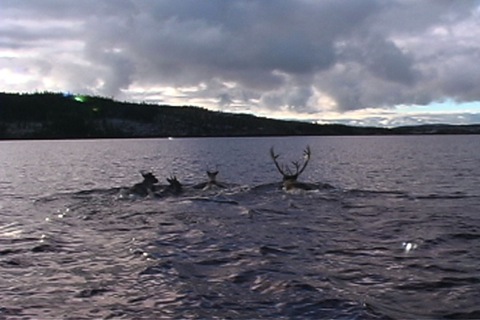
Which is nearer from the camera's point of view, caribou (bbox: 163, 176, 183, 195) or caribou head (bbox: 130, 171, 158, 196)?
caribou head (bbox: 130, 171, 158, 196)

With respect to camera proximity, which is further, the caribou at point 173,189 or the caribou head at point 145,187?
the caribou at point 173,189

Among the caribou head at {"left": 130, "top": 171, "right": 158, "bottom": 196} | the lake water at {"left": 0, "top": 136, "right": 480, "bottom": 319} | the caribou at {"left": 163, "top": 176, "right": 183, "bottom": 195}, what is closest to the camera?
the lake water at {"left": 0, "top": 136, "right": 480, "bottom": 319}

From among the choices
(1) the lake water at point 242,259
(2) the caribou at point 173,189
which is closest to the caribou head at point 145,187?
(2) the caribou at point 173,189

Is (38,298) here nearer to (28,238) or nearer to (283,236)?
(28,238)

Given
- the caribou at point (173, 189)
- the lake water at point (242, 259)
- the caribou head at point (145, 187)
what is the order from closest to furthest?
the lake water at point (242, 259)
the caribou head at point (145, 187)
the caribou at point (173, 189)

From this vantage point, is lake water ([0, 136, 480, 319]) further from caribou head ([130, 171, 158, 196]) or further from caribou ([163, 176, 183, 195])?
caribou ([163, 176, 183, 195])

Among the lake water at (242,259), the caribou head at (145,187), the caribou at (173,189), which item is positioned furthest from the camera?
the caribou at (173,189)

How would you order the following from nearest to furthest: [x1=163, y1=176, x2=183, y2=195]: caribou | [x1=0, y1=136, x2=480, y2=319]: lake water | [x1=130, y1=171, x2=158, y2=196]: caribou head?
[x1=0, y1=136, x2=480, y2=319]: lake water
[x1=130, y1=171, x2=158, y2=196]: caribou head
[x1=163, y1=176, x2=183, y2=195]: caribou

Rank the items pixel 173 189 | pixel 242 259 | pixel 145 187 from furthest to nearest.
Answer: pixel 173 189 < pixel 145 187 < pixel 242 259

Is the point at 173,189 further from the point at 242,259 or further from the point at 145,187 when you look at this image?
the point at 242,259

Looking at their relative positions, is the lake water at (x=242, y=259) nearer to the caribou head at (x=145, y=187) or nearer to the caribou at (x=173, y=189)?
the caribou head at (x=145, y=187)

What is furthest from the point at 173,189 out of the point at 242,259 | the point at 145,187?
the point at 242,259

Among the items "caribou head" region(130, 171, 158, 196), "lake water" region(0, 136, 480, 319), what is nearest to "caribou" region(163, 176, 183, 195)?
"caribou head" region(130, 171, 158, 196)

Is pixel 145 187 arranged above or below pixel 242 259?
above
